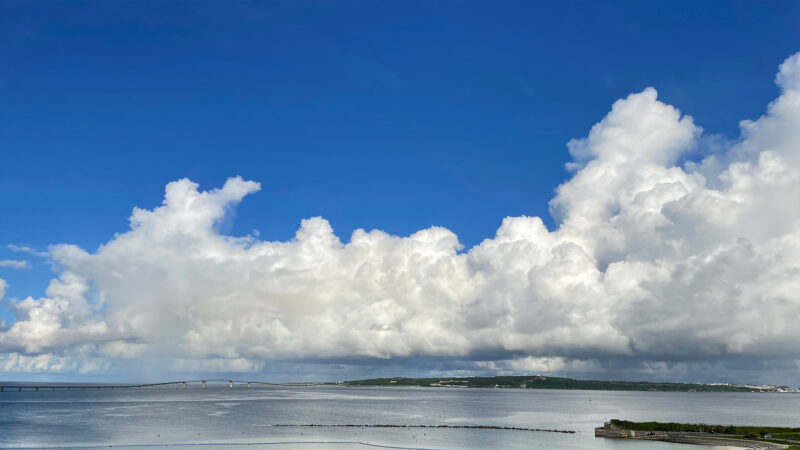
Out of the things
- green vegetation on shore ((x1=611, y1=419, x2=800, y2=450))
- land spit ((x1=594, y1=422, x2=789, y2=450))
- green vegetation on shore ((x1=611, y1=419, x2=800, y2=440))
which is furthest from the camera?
green vegetation on shore ((x1=611, y1=419, x2=800, y2=440))

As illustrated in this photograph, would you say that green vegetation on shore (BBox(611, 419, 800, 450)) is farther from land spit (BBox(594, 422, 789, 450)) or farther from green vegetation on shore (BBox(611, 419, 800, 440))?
land spit (BBox(594, 422, 789, 450))

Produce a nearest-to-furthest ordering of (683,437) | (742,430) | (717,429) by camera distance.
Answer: (683,437) < (742,430) < (717,429)

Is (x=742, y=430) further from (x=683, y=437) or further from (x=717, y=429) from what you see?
(x=683, y=437)

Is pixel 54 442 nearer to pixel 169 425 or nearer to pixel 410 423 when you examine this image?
pixel 169 425

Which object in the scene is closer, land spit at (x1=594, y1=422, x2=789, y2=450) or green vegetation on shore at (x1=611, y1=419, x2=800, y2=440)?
land spit at (x1=594, y1=422, x2=789, y2=450)

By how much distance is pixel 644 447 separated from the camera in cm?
12356

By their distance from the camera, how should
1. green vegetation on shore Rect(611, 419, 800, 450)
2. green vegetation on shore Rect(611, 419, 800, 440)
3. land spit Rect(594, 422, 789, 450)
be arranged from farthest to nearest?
green vegetation on shore Rect(611, 419, 800, 440)
green vegetation on shore Rect(611, 419, 800, 450)
land spit Rect(594, 422, 789, 450)

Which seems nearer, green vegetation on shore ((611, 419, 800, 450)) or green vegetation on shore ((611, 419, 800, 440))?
green vegetation on shore ((611, 419, 800, 450))

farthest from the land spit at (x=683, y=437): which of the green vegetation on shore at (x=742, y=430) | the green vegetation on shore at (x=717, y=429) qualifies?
the green vegetation on shore at (x=717, y=429)

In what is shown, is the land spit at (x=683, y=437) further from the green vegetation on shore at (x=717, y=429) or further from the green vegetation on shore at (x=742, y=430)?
the green vegetation on shore at (x=717, y=429)

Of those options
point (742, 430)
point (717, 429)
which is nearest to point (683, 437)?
point (717, 429)

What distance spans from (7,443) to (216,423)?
5817 cm

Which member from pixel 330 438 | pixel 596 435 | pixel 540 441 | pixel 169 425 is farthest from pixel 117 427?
pixel 596 435

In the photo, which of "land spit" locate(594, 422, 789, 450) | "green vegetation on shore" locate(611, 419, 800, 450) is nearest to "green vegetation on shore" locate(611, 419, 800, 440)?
"green vegetation on shore" locate(611, 419, 800, 450)
